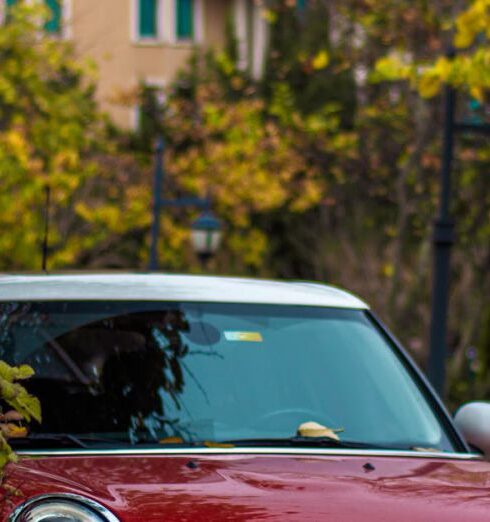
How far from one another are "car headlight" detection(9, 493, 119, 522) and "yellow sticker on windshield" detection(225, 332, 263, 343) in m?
1.39

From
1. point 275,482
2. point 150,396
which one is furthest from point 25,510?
point 150,396

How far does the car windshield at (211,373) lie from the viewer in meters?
4.98

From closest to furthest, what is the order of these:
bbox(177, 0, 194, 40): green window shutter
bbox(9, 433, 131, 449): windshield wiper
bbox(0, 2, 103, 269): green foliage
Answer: bbox(9, 433, 131, 449): windshield wiper < bbox(0, 2, 103, 269): green foliage < bbox(177, 0, 194, 40): green window shutter

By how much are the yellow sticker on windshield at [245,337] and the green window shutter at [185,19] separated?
4260 centimetres

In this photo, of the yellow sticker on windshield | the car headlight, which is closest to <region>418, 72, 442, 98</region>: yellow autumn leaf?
the yellow sticker on windshield

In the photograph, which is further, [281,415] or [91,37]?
[91,37]

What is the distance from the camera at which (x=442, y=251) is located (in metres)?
14.5

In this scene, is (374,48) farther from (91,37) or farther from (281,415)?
(91,37)

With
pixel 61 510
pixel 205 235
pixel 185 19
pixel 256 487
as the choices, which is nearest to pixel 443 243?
pixel 205 235

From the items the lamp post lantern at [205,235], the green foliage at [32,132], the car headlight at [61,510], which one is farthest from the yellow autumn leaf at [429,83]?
the green foliage at [32,132]

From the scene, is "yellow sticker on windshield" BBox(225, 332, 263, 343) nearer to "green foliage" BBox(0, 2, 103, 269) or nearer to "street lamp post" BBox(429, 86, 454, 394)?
"street lamp post" BBox(429, 86, 454, 394)

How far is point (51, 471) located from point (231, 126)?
90.2 ft

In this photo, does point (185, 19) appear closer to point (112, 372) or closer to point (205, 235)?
point (205, 235)

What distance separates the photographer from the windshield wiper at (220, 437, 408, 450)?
4840mm
